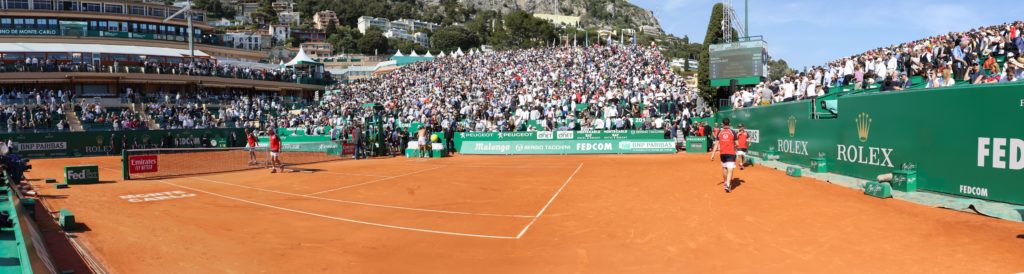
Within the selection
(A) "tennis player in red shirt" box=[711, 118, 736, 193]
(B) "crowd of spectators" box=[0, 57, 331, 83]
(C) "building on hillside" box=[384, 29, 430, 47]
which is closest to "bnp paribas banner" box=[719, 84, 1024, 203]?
(A) "tennis player in red shirt" box=[711, 118, 736, 193]

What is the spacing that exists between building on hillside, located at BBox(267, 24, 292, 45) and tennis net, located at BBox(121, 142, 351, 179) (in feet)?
402

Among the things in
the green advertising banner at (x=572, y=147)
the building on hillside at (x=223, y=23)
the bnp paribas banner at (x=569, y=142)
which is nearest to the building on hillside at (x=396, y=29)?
the building on hillside at (x=223, y=23)

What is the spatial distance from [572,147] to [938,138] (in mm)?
20365

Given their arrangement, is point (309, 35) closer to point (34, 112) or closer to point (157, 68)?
point (157, 68)

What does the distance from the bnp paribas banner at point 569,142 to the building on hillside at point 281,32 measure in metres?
129

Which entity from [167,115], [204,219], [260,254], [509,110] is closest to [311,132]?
[167,115]

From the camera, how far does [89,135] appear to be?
37.3 meters

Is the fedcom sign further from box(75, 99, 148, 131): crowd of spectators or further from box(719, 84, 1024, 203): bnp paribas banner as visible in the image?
box(75, 99, 148, 131): crowd of spectators

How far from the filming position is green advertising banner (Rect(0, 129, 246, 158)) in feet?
114

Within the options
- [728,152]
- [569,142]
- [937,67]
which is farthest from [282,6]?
[728,152]

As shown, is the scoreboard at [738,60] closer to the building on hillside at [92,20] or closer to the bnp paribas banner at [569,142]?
the bnp paribas banner at [569,142]

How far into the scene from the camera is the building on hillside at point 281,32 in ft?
491

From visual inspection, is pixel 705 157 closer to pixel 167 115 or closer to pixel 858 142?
pixel 858 142

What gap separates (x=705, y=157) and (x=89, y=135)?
36600mm
